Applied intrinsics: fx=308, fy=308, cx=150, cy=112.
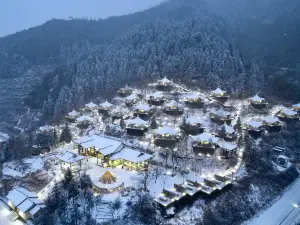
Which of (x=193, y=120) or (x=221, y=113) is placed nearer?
(x=193, y=120)

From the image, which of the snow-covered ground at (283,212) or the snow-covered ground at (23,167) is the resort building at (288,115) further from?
the snow-covered ground at (23,167)

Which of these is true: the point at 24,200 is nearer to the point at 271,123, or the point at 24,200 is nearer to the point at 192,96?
the point at 192,96

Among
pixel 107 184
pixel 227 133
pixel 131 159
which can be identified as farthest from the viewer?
pixel 227 133

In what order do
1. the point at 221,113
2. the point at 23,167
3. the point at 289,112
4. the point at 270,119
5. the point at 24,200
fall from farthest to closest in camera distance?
the point at 289,112 < the point at 221,113 < the point at 270,119 < the point at 23,167 < the point at 24,200

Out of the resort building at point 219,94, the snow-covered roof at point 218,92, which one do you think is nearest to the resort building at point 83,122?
the resort building at point 219,94

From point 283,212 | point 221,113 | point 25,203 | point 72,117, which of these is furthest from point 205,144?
point 72,117

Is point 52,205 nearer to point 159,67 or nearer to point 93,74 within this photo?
point 159,67
